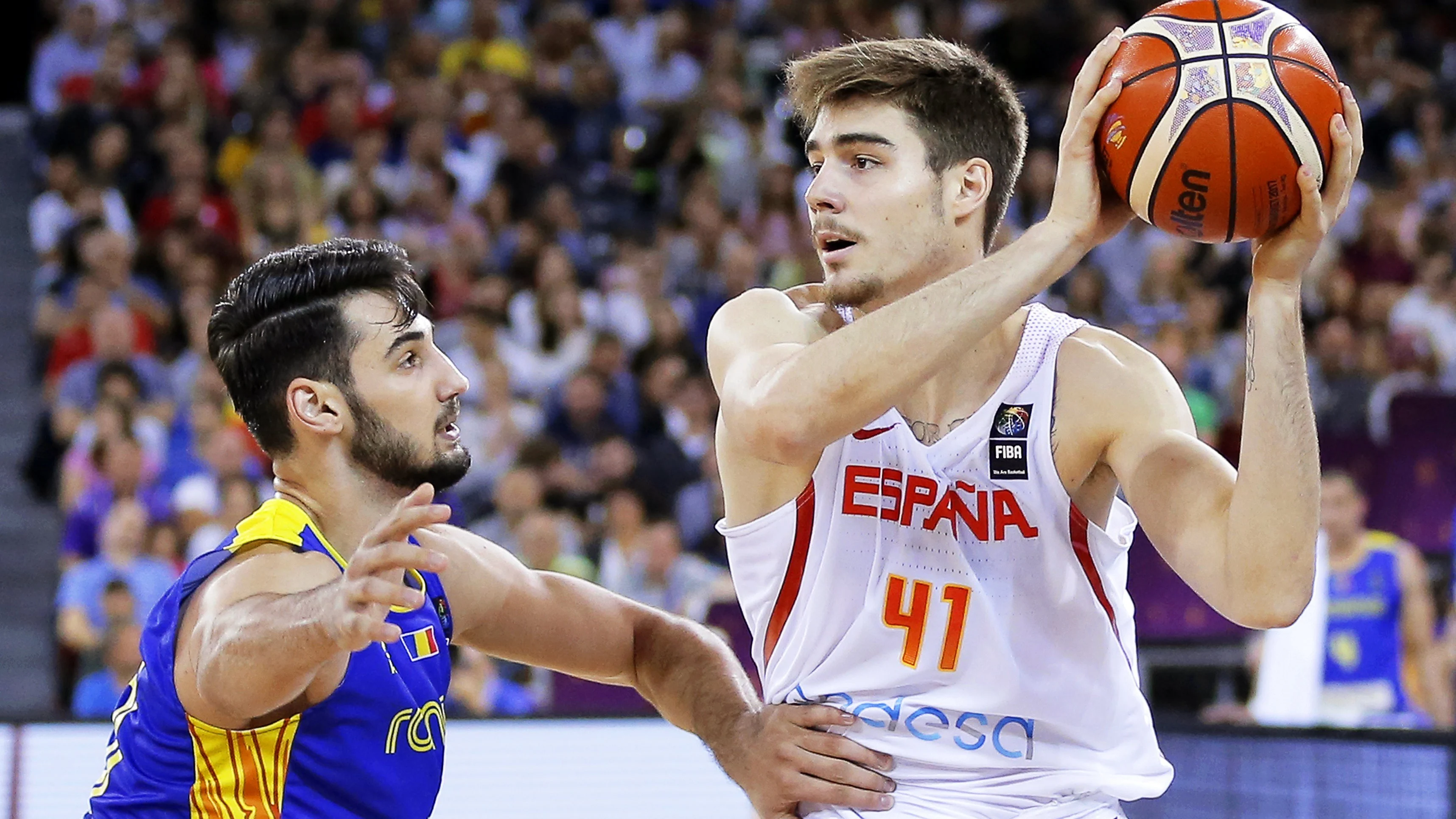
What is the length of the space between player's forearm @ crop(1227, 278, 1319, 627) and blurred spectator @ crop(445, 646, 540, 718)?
15.8 feet

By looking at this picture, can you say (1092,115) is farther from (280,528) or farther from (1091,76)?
(280,528)

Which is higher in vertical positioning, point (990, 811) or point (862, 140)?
point (862, 140)

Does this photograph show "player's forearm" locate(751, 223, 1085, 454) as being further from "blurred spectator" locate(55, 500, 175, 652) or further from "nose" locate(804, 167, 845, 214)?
"blurred spectator" locate(55, 500, 175, 652)

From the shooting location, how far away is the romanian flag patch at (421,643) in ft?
11.1

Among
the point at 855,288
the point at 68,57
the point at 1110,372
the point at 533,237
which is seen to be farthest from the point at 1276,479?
the point at 68,57

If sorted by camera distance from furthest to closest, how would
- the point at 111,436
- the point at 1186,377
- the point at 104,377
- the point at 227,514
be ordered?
the point at 1186,377, the point at 104,377, the point at 111,436, the point at 227,514

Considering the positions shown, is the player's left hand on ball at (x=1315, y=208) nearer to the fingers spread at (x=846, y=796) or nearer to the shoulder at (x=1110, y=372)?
the shoulder at (x=1110, y=372)

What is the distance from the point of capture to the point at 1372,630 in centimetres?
816

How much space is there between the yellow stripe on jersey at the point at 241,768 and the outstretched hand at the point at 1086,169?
1.75m

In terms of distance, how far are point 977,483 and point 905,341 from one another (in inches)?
20.2

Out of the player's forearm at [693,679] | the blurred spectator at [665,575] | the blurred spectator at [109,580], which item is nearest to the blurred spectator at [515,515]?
the blurred spectator at [665,575]

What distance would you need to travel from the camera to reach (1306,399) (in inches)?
119

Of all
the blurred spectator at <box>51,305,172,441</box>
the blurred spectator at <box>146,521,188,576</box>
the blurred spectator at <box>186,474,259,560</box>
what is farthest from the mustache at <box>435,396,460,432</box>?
the blurred spectator at <box>51,305,172,441</box>

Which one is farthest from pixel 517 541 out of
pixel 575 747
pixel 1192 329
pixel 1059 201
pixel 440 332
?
pixel 1059 201
